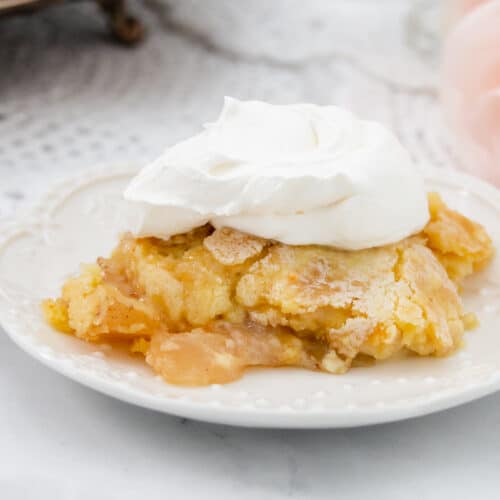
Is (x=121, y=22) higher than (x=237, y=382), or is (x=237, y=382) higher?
(x=237, y=382)

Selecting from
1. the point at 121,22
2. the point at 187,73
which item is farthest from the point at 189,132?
the point at 121,22

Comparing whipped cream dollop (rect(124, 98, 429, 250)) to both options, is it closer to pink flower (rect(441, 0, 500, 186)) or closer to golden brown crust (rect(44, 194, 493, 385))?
golden brown crust (rect(44, 194, 493, 385))

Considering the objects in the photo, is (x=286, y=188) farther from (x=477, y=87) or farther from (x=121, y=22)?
(x=121, y=22)

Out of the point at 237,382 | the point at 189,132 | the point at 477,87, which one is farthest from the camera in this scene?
the point at 189,132

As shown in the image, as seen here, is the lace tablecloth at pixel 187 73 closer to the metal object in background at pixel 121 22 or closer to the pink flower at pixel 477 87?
the metal object in background at pixel 121 22

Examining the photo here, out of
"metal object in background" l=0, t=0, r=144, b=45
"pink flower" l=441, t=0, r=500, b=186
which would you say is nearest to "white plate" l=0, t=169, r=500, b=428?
"pink flower" l=441, t=0, r=500, b=186

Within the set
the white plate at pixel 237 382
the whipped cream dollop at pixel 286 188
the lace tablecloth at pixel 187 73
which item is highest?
the whipped cream dollop at pixel 286 188

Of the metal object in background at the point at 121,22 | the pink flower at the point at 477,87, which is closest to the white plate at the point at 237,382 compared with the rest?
the pink flower at the point at 477,87
